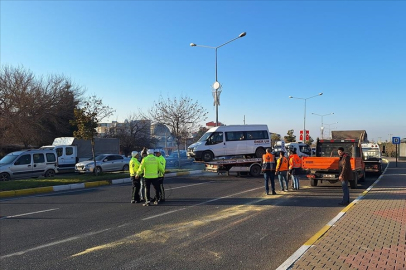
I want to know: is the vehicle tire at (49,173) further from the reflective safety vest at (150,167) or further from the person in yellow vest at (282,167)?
the person in yellow vest at (282,167)

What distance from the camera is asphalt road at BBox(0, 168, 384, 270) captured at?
5117 millimetres

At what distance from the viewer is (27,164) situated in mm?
18062

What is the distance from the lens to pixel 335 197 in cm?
1113

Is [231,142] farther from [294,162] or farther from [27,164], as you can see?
[27,164]

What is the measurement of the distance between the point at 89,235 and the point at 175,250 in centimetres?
214

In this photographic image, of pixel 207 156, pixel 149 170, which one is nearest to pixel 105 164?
pixel 207 156

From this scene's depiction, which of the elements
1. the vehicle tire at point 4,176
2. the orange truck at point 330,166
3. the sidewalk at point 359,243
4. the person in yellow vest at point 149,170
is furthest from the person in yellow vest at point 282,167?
the vehicle tire at point 4,176

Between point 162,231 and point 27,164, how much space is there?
14442mm

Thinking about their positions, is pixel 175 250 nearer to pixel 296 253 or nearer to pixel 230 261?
pixel 230 261

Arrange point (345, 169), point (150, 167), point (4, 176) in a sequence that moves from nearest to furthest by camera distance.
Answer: point (345, 169) < point (150, 167) < point (4, 176)

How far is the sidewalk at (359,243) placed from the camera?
178 inches

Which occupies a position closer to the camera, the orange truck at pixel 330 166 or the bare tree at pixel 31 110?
the orange truck at pixel 330 166

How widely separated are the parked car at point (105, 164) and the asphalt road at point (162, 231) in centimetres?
1002

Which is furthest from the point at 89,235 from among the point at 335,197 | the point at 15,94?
the point at 15,94
